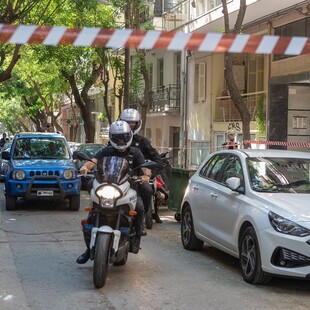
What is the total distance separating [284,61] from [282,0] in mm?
2408

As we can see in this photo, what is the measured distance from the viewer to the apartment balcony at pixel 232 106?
21.2 m

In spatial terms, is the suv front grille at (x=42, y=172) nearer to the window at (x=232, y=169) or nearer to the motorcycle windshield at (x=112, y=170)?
the window at (x=232, y=169)

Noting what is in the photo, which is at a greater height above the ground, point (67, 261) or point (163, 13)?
point (163, 13)

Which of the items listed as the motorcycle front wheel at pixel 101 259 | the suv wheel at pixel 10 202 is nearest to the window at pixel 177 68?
the suv wheel at pixel 10 202

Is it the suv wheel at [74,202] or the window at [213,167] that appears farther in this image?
the suv wheel at [74,202]

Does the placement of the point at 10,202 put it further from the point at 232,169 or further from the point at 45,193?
the point at 232,169

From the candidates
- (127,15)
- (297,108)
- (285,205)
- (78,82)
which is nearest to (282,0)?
(297,108)

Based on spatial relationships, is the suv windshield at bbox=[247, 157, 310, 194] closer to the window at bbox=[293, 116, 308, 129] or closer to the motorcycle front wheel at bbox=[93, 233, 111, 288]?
the motorcycle front wheel at bbox=[93, 233, 111, 288]

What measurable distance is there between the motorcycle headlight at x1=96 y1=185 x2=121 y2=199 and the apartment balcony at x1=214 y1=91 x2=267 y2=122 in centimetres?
1484

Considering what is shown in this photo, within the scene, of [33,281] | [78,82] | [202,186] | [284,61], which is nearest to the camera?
[33,281]

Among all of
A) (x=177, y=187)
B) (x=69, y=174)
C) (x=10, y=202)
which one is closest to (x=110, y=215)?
(x=177, y=187)

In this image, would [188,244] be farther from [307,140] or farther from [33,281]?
[307,140]

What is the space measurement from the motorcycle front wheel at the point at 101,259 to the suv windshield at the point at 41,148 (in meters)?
8.19

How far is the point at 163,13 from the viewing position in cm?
2770
